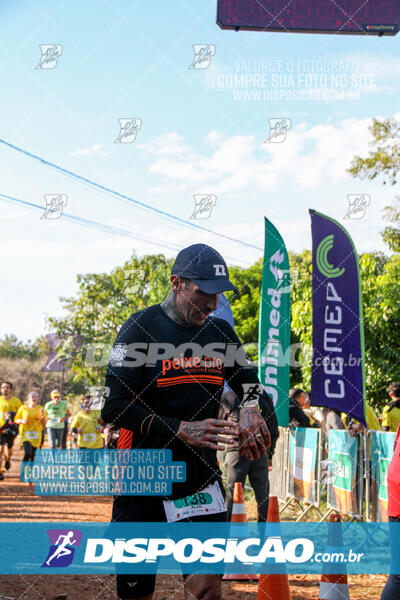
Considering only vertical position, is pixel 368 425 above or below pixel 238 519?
above

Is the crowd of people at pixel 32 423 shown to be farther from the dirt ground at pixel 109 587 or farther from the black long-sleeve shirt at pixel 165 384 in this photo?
the black long-sleeve shirt at pixel 165 384

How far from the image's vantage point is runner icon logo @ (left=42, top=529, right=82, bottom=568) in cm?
692

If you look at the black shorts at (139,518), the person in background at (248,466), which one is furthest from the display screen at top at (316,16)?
the black shorts at (139,518)

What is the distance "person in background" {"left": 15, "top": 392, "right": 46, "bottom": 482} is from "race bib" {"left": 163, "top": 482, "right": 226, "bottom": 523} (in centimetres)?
1186

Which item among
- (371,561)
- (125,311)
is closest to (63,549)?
(371,561)

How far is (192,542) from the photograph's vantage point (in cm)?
340

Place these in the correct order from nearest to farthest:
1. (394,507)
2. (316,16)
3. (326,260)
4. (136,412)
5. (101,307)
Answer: (136,412) < (394,507) < (316,16) < (326,260) < (101,307)

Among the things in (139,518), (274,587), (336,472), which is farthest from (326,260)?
(139,518)

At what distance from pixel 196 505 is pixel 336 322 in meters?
5.93

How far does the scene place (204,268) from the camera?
327cm

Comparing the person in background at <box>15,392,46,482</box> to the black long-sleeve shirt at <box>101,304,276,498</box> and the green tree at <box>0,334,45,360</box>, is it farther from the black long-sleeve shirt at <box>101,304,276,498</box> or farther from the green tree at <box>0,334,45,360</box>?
the green tree at <box>0,334,45,360</box>

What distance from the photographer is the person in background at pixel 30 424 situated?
569 inches

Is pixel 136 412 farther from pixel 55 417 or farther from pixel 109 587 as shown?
pixel 55 417

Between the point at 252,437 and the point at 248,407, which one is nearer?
the point at 252,437
